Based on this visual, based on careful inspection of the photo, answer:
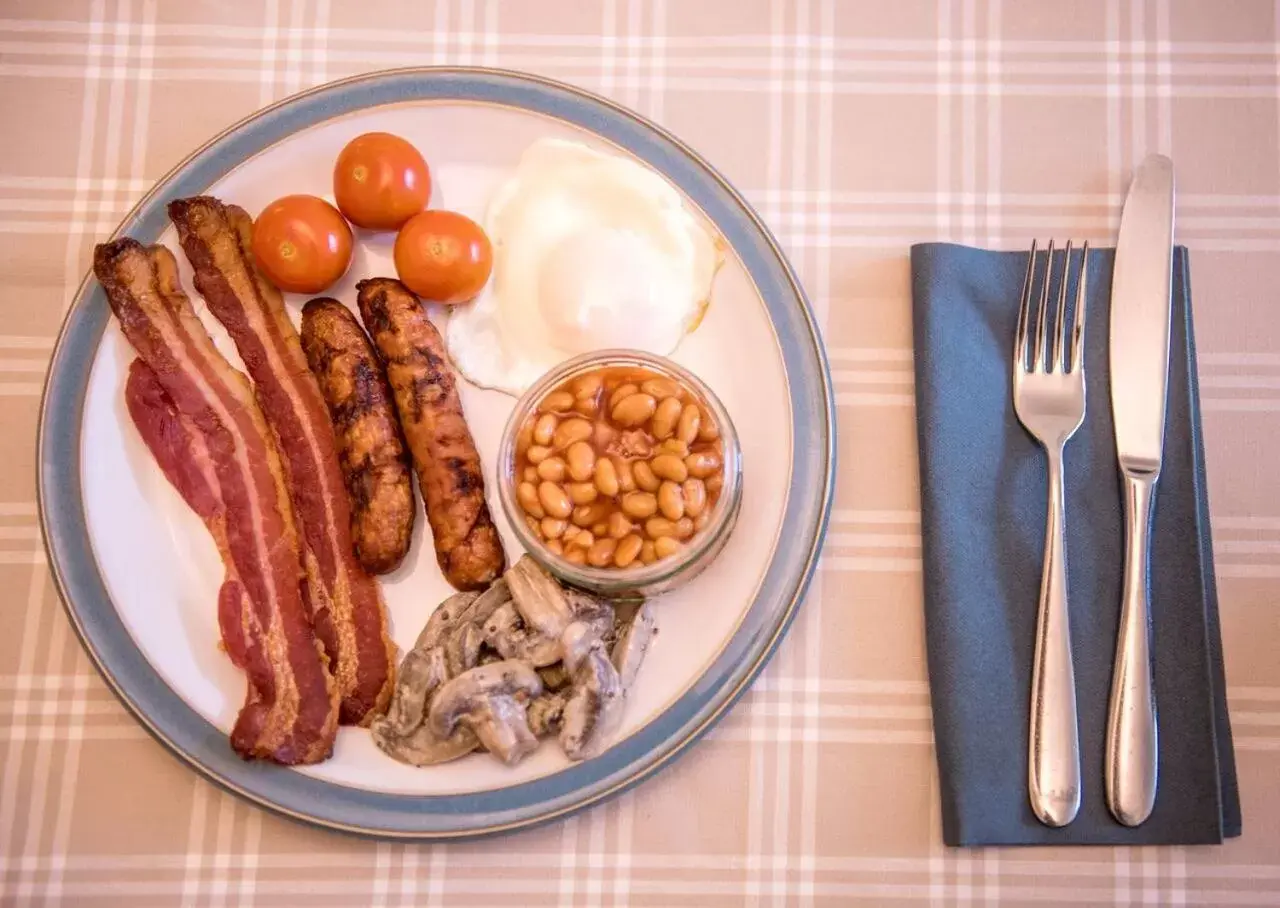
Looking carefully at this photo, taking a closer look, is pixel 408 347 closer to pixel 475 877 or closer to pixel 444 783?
pixel 444 783

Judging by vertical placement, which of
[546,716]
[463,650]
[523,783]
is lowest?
[523,783]

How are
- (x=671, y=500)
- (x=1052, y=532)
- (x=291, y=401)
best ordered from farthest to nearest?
1. (x=291, y=401)
2. (x=1052, y=532)
3. (x=671, y=500)

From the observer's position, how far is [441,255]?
6.47 ft

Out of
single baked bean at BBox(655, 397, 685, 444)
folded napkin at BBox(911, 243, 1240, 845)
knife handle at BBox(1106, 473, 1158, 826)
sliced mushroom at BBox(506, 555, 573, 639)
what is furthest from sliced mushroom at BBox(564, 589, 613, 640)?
knife handle at BBox(1106, 473, 1158, 826)

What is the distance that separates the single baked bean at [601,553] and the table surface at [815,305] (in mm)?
407

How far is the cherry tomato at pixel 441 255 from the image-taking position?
1.97 meters

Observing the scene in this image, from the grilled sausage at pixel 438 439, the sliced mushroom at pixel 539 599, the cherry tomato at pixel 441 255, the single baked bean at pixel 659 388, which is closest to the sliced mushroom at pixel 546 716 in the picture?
the sliced mushroom at pixel 539 599

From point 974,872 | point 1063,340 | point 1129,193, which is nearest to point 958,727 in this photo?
point 974,872

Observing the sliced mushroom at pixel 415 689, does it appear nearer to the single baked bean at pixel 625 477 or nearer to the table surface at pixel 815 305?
the table surface at pixel 815 305

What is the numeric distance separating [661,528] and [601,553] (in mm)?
116

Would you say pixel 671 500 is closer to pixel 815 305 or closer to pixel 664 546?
pixel 664 546

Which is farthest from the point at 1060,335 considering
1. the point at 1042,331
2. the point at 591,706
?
the point at 591,706

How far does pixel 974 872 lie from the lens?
1936 millimetres

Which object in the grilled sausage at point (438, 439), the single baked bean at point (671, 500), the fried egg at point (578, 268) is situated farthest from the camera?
the fried egg at point (578, 268)
